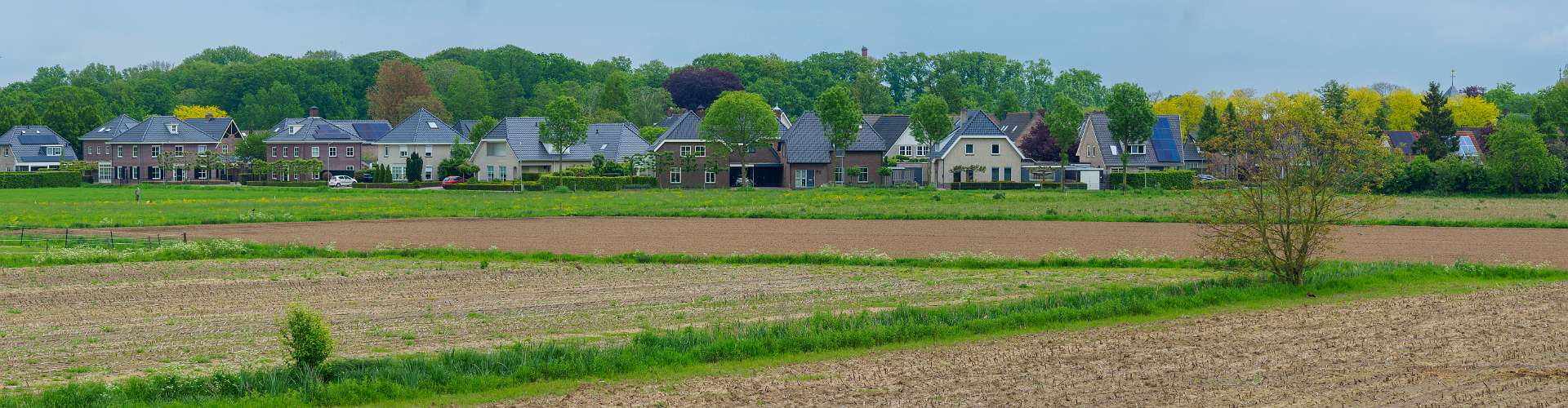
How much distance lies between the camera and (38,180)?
93.2m

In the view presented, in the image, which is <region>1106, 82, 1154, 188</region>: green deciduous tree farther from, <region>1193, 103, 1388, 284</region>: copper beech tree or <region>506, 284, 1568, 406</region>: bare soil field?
<region>506, 284, 1568, 406</region>: bare soil field

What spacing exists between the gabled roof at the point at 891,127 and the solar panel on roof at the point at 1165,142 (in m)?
18.1

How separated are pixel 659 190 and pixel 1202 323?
5716cm

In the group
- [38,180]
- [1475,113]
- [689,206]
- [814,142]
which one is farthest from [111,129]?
[1475,113]

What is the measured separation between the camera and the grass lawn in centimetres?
4738

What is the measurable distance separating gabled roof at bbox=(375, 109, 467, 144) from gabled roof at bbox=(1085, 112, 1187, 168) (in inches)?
2030

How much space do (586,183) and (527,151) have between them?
17.7 m

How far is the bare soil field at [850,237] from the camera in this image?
34.5 metres

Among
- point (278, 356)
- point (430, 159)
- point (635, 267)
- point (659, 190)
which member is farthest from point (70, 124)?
point (278, 356)

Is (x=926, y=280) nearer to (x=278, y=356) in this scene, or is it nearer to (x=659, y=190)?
(x=278, y=356)

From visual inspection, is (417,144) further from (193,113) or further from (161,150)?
(193,113)

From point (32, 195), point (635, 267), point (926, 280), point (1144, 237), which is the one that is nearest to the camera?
point (926, 280)

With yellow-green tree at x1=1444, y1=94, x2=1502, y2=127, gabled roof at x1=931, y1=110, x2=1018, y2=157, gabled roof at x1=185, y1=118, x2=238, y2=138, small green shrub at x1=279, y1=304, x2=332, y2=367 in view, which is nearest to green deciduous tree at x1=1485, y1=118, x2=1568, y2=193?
gabled roof at x1=931, y1=110, x2=1018, y2=157

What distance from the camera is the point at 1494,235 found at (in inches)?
1528
